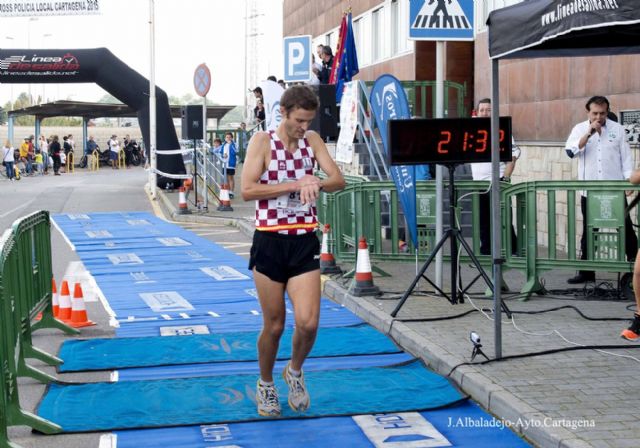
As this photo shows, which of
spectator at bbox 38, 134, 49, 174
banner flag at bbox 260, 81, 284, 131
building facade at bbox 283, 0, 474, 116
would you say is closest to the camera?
banner flag at bbox 260, 81, 284, 131

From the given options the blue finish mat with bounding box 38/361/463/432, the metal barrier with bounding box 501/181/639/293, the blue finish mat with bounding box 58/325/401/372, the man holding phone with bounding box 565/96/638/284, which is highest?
the man holding phone with bounding box 565/96/638/284

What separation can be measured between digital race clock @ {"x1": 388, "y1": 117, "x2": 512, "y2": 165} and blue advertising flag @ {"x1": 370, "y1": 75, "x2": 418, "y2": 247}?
1.42 meters

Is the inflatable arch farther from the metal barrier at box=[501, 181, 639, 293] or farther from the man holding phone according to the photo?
the metal barrier at box=[501, 181, 639, 293]

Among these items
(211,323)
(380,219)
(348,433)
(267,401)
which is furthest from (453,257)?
(348,433)

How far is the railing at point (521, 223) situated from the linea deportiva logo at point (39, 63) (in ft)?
75.6

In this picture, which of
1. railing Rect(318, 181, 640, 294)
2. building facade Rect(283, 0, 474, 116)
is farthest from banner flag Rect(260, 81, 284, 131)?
railing Rect(318, 181, 640, 294)

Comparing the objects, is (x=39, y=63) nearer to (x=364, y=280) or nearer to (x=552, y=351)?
(x=364, y=280)

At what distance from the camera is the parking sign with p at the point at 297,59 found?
1966 centimetres

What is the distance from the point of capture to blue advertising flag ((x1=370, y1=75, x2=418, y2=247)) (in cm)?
1191

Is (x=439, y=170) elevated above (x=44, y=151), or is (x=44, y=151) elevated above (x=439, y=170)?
(x=44, y=151)

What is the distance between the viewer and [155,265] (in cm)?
1568

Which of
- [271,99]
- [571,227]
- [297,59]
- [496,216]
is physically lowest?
[571,227]

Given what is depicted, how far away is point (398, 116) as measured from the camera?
12273mm

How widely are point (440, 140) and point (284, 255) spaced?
154 inches
